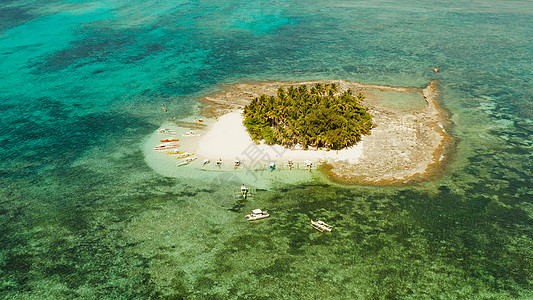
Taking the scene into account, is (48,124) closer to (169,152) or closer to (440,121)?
(169,152)

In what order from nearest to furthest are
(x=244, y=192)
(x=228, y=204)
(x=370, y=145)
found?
1. (x=228, y=204)
2. (x=244, y=192)
3. (x=370, y=145)

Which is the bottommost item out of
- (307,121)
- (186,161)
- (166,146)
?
(186,161)

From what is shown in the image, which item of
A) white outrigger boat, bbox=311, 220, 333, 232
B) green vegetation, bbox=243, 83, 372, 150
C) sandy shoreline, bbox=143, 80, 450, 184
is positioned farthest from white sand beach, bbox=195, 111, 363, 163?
white outrigger boat, bbox=311, 220, 333, 232

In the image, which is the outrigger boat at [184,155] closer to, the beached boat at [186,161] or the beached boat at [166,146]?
the beached boat at [186,161]

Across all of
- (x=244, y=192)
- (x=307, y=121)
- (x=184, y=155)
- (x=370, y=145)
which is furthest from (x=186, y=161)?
(x=370, y=145)

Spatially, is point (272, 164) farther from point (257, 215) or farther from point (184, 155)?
point (184, 155)

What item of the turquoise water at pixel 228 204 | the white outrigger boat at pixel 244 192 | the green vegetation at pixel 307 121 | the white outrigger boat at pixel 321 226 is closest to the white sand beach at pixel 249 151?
the green vegetation at pixel 307 121

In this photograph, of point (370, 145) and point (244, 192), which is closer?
point (244, 192)

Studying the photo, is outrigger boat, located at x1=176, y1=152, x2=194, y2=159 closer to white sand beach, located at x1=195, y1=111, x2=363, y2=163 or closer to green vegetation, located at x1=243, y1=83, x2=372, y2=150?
white sand beach, located at x1=195, y1=111, x2=363, y2=163
